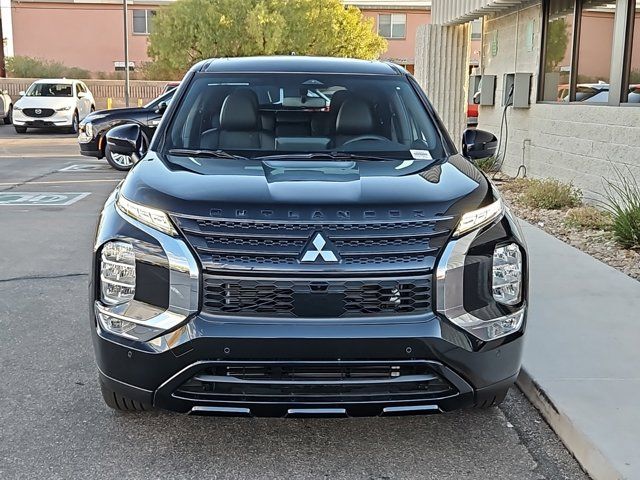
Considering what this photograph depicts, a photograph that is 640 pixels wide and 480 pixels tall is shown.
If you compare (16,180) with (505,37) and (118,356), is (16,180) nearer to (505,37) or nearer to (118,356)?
(505,37)

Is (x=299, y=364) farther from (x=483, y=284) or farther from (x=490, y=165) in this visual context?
(x=490, y=165)

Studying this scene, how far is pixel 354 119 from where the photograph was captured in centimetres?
464

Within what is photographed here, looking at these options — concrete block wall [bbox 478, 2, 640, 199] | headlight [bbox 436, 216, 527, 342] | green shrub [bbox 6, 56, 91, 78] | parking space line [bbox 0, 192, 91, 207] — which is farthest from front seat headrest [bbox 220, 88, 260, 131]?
green shrub [bbox 6, 56, 91, 78]

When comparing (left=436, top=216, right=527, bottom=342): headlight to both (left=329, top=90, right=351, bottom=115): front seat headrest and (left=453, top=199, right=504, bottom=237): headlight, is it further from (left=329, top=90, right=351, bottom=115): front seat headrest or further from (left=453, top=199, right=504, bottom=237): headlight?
(left=329, top=90, right=351, bottom=115): front seat headrest

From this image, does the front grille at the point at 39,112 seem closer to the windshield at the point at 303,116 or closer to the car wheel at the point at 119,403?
the windshield at the point at 303,116

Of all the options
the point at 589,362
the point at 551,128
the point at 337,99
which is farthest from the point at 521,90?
the point at 589,362

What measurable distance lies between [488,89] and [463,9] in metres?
1.49

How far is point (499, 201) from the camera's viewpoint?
3551 millimetres

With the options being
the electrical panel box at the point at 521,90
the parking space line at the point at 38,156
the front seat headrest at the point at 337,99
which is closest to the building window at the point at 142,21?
the parking space line at the point at 38,156

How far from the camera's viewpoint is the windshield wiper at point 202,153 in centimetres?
410

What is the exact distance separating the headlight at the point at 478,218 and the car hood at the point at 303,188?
1.4 inches

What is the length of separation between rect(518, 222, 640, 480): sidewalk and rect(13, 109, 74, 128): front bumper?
809 inches

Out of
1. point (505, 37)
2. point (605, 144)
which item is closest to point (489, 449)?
point (605, 144)

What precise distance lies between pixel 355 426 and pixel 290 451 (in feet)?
1.32
